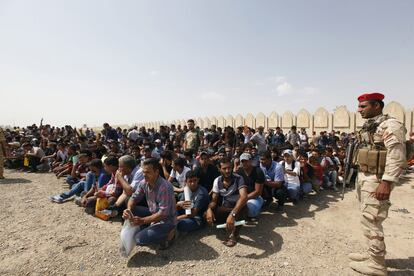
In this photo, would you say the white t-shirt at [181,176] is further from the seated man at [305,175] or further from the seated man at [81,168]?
the seated man at [305,175]

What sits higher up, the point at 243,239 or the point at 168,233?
the point at 168,233

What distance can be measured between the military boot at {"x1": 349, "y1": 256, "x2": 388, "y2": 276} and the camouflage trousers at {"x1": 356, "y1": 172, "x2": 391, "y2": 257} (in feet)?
0.22

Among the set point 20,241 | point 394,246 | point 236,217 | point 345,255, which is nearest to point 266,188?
point 236,217

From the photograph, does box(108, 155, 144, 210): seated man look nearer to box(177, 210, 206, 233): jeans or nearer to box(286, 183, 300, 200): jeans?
box(177, 210, 206, 233): jeans

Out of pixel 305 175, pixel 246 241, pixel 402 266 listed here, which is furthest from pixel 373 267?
pixel 305 175

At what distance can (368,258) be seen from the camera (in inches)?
114

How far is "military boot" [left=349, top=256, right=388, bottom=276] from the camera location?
2666mm

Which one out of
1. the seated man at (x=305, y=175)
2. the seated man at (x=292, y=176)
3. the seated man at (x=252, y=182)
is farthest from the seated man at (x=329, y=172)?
the seated man at (x=252, y=182)

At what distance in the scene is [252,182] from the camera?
4172 millimetres

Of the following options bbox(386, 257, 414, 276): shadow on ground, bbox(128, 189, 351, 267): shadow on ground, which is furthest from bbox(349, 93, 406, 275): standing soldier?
bbox(128, 189, 351, 267): shadow on ground

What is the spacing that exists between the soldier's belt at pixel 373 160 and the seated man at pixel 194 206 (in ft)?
7.33

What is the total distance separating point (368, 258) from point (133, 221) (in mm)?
2939

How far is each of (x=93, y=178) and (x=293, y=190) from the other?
4263mm

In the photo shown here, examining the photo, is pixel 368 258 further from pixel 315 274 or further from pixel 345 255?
pixel 315 274
